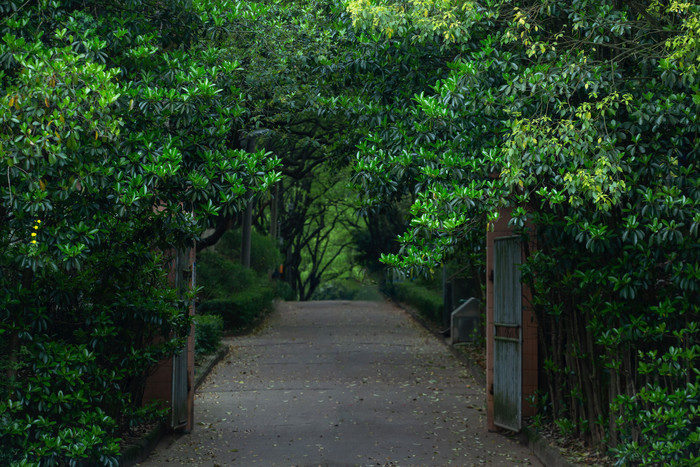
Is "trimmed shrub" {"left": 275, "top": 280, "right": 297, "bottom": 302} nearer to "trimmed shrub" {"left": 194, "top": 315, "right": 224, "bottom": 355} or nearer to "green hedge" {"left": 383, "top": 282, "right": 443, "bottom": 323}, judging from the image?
"green hedge" {"left": 383, "top": 282, "right": 443, "bottom": 323}

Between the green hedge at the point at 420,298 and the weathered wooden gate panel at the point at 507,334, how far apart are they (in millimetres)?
13133

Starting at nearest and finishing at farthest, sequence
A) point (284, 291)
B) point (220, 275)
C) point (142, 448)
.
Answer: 1. point (142, 448)
2. point (220, 275)
3. point (284, 291)

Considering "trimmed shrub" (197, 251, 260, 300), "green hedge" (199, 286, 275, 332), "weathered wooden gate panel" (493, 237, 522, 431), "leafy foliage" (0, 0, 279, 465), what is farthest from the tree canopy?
"trimmed shrub" (197, 251, 260, 300)

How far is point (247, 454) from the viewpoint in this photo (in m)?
9.03

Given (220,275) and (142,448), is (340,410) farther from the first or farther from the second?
(220,275)

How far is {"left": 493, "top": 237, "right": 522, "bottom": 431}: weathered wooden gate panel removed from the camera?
968cm

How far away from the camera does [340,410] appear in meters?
11.8

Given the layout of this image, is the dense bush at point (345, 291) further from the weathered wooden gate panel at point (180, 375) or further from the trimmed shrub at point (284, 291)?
the weathered wooden gate panel at point (180, 375)

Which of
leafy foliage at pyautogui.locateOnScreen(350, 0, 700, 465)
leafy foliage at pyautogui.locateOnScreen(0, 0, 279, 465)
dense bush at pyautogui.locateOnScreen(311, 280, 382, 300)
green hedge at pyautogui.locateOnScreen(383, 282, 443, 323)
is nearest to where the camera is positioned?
leafy foliage at pyautogui.locateOnScreen(0, 0, 279, 465)

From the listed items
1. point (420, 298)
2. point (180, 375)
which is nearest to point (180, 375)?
point (180, 375)

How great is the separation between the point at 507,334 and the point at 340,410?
3095mm

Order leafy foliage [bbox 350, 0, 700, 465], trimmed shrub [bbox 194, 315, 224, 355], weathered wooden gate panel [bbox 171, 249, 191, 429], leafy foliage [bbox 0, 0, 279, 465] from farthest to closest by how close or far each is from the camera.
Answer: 1. trimmed shrub [bbox 194, 315, 224, 355]
2. weathered wooden gate panel [bbox 171, 249, 191, 429]
3. leafy foliage [bbox 350, 0, 700, 465]
4. leafy foliage [bbox 0, 0, 279, 465]

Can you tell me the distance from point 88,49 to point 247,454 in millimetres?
4838

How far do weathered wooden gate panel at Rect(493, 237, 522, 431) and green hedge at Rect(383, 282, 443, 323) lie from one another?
13133 mm
